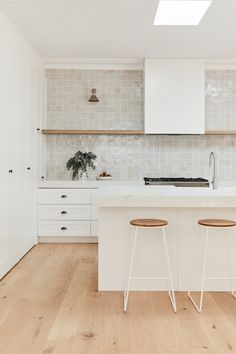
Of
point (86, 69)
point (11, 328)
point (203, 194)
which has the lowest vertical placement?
point (11, 328)

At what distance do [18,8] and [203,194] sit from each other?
93.2 inches

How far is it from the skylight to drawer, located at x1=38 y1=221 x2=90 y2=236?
265cm

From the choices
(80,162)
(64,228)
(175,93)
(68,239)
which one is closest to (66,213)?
(64,228)

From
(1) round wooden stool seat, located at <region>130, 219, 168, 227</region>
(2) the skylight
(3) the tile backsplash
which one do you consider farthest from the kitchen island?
(3) the tile backsplash

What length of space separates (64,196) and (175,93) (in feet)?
6.56

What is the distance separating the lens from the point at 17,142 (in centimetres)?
419

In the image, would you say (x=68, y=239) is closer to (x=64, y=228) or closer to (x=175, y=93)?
(x=64, y=228)

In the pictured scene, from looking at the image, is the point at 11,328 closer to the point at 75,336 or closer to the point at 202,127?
the point at 75,336

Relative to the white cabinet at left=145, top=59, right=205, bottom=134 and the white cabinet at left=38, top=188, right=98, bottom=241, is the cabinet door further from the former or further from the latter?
the white cabinet at left=145, top=59, right=205, bottom=134

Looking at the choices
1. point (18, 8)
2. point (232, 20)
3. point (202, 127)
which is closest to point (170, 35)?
point (232, 20)

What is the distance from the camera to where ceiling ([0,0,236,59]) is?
3.62 m

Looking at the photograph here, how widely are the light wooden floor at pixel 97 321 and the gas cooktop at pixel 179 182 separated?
1.83 metres

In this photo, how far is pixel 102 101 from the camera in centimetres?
573

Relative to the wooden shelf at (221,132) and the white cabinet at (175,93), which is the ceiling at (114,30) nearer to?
the white cabinet at (175,93)
